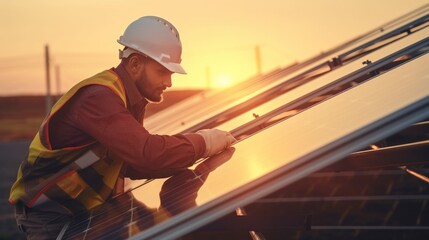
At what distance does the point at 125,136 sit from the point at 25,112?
48.1 m

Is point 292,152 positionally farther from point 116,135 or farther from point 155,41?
point 155,41

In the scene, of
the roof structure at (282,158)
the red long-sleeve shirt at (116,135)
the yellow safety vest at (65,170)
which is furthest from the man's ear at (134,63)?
the roof structure at (282,158)

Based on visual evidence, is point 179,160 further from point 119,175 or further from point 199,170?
point 119,175

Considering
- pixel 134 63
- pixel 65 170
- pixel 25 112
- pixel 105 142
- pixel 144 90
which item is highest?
pixel 134 63

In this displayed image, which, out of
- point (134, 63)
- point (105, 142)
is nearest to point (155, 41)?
point (134, 63)

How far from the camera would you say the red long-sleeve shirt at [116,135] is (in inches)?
137

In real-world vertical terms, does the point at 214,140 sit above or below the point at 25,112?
above

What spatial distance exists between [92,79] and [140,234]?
1456mm

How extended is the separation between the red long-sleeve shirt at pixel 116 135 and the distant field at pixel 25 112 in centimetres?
3380

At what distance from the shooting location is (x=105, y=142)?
3.55 meters

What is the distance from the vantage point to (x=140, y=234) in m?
2.50

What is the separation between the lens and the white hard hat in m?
4.13

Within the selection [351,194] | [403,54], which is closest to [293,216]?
[403,54]

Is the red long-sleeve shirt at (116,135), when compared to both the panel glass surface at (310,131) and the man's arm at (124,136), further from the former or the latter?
the panel glass surface at (310,131)
